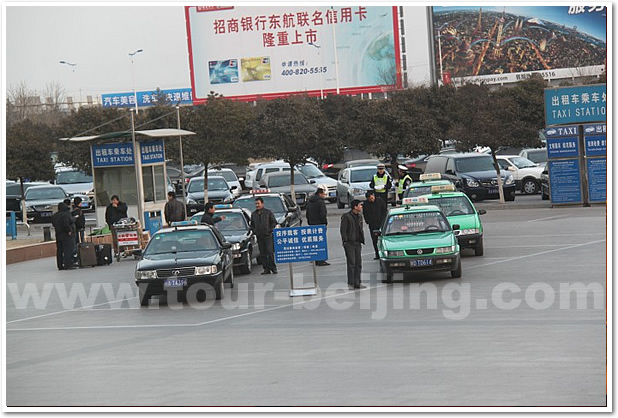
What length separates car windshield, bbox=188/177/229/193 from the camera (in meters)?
42.7

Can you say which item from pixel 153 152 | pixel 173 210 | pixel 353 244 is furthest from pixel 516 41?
pixel 353 244

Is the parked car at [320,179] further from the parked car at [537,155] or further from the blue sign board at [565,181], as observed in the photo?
the blue sign board at [565,181]

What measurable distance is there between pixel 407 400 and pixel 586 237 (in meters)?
16.6

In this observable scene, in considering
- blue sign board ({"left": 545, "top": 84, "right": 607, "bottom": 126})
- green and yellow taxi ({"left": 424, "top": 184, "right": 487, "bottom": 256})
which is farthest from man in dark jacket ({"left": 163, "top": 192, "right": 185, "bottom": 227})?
blue sign board ({"left": 545, "top": 84, "right": 607, "bottom": 126})

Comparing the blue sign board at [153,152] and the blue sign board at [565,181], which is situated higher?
the blue sign board at [153,152]

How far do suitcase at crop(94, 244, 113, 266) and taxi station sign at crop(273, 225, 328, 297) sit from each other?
358 inches

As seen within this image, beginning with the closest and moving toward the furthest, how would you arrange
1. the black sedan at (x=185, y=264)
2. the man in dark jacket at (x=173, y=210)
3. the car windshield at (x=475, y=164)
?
1. the black sedan at (x=185, y=264)
2. the man in dark jacket at (x=173, y=210)
3. the car windshield at (x=475, y=164)

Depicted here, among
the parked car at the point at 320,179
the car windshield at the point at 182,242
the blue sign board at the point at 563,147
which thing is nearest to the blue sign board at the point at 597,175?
the blue sign board at the point at 563,147

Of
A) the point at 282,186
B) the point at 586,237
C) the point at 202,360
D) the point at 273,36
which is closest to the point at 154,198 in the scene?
the point at 282,186

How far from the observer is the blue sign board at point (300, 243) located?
63.4 ft

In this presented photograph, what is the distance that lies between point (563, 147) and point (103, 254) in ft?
50.8

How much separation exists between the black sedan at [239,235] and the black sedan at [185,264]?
242cm

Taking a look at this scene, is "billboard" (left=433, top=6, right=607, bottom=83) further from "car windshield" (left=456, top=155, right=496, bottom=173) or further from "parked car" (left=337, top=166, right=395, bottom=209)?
"car windshield" (left=456, top=155, right=496, bottom=173)

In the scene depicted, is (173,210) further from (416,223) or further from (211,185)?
(211,185)
